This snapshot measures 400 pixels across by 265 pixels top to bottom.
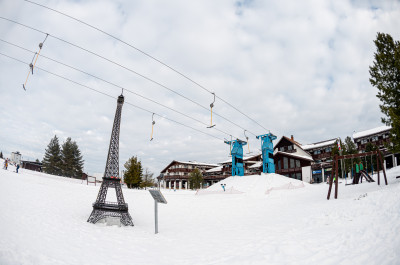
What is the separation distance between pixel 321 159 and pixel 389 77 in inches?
1738

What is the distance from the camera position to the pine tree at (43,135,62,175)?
6475cm

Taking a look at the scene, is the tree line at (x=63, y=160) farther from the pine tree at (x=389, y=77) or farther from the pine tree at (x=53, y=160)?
the pine tree at (x=389, y=77)

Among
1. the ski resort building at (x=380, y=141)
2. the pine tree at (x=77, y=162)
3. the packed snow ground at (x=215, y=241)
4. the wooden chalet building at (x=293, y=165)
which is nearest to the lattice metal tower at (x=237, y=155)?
the wooden chalet building at (x=293, y=165)

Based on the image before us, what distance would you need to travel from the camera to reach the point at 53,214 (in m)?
12.1

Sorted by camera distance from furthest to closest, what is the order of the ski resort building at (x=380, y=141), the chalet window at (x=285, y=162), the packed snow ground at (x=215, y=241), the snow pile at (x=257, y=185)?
1. the chalet window at (x=285, y=162)
2. the ski resort building at (x=380, y=141)
3. the snow pile at (x=257, y=185)
4. the packed snow ground at (x=215, y=241)

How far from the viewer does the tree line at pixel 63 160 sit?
65312 millimetres

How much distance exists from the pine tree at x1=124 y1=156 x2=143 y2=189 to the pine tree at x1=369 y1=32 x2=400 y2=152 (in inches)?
1676

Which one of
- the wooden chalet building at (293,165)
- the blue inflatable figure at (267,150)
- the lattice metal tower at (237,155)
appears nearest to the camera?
the blue inflatable figure at (267,150)

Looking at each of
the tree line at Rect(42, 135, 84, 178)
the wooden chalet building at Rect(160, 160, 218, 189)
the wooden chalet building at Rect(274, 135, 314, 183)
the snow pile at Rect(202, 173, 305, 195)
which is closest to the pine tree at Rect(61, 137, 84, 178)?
the tree line at Rect(42, 135, 84, 178)

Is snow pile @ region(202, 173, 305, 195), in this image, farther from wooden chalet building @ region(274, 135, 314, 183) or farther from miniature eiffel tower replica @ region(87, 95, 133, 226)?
miniature eiffel tower replica @ region(87, 95, 133, 226)

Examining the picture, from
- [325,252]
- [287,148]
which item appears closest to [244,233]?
Answer: [325,252]

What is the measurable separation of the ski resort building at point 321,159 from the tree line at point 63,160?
6675cm

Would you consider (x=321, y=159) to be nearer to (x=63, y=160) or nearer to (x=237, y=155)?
(x=237, y=155)

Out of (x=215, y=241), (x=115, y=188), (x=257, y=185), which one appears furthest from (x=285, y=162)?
(x=215, y=241)
